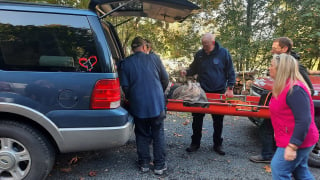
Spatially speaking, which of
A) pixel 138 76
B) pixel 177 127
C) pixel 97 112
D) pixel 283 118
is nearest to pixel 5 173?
pixel 97 112

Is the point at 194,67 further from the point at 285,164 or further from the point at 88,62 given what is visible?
the point at 285,164

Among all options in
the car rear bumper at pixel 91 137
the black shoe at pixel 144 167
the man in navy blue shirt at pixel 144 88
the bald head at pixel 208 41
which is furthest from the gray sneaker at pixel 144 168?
the bald head at pixel 208 41

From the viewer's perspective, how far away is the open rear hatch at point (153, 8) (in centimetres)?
286

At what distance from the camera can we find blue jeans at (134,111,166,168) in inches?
121

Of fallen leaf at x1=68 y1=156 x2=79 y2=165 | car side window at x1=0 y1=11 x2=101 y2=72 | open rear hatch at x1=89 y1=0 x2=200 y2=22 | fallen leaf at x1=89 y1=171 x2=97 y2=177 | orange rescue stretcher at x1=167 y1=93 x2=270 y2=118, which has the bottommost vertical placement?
fallen leaf at x1=89 y1=171 x2=97 y2=177

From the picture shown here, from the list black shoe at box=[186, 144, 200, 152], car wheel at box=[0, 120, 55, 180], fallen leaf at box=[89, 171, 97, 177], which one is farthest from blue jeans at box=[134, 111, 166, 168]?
car wheel at box=[0, 120, 55, 180]

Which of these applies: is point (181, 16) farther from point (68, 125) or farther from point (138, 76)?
point (68, 125)

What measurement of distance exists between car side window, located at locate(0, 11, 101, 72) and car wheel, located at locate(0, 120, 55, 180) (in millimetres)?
612

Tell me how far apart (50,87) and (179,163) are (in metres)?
1.99

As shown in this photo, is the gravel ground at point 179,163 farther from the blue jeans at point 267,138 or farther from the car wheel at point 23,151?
the car wheel at point 23,151

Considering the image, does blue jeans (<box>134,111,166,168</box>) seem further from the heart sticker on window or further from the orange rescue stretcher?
the heart sticker on window

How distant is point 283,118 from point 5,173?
Answer: 2.79 meters

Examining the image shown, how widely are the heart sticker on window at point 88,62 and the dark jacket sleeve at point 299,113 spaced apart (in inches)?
71.2

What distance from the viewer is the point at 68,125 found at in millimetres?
2508
